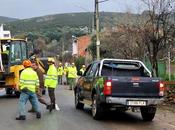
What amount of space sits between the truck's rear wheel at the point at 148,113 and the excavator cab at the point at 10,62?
31.3ft

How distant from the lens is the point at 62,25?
4788 inches

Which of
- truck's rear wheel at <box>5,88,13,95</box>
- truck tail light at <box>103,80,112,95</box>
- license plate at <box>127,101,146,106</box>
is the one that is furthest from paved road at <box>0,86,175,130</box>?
truck's rear wheel at <box>5,88,13,95</box>

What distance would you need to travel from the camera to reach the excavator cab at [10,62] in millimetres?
24428

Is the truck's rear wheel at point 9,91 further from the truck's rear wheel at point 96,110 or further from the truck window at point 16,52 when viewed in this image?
the truck's rear wheel at point 96,110

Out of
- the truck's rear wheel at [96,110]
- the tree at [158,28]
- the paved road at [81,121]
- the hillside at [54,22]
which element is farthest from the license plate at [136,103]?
the hillside at [54,22]

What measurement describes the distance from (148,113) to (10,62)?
34.6 feet

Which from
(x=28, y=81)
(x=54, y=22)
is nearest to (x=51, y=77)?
(x=28, y=81)

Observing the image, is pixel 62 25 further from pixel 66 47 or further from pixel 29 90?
pixel 29 90

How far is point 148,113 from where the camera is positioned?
15.9 m

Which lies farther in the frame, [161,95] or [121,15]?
[121,15]

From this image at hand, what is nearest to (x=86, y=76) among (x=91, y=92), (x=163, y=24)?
(x=91, y=92)

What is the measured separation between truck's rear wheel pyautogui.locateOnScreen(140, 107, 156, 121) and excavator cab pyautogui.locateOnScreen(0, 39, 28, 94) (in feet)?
31.3

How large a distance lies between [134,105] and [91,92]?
193 cm

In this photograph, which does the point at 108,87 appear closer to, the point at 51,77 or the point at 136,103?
the point at 136,103
